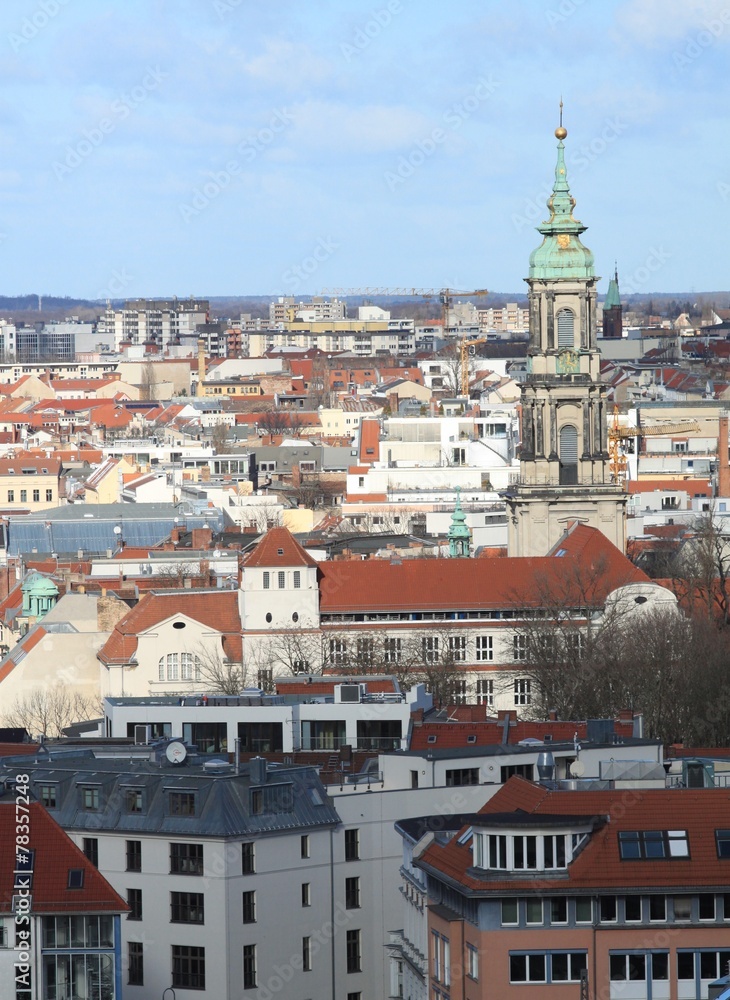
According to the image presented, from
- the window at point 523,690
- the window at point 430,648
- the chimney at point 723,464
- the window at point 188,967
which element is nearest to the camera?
the window at point 188,967

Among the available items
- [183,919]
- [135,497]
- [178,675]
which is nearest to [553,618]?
[178,675]

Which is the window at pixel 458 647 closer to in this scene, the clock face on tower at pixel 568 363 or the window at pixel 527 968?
the clock face on tower at pixel 568 363

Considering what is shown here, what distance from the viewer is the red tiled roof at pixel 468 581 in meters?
90.1

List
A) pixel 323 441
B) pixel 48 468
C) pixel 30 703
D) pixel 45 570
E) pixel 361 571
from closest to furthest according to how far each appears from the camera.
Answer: pixel 30 703, pixel 361 571, pixel 45 570, pixel 48 468, pixel 323 441

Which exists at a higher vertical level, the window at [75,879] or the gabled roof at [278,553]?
the gabled roof at [278,553]

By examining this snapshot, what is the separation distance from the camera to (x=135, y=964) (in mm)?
56312

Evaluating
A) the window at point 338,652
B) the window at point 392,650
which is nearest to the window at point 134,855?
the window at point 338,652

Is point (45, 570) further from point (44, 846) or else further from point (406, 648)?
point (44, 846)

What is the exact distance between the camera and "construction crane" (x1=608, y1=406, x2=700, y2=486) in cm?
14162

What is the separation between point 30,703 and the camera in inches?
3314

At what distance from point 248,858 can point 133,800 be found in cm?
251

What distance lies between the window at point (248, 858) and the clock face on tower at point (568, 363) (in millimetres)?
45325

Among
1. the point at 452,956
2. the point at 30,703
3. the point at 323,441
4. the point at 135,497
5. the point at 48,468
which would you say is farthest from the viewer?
the point at 323,441

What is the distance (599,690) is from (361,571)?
46.1 ft
